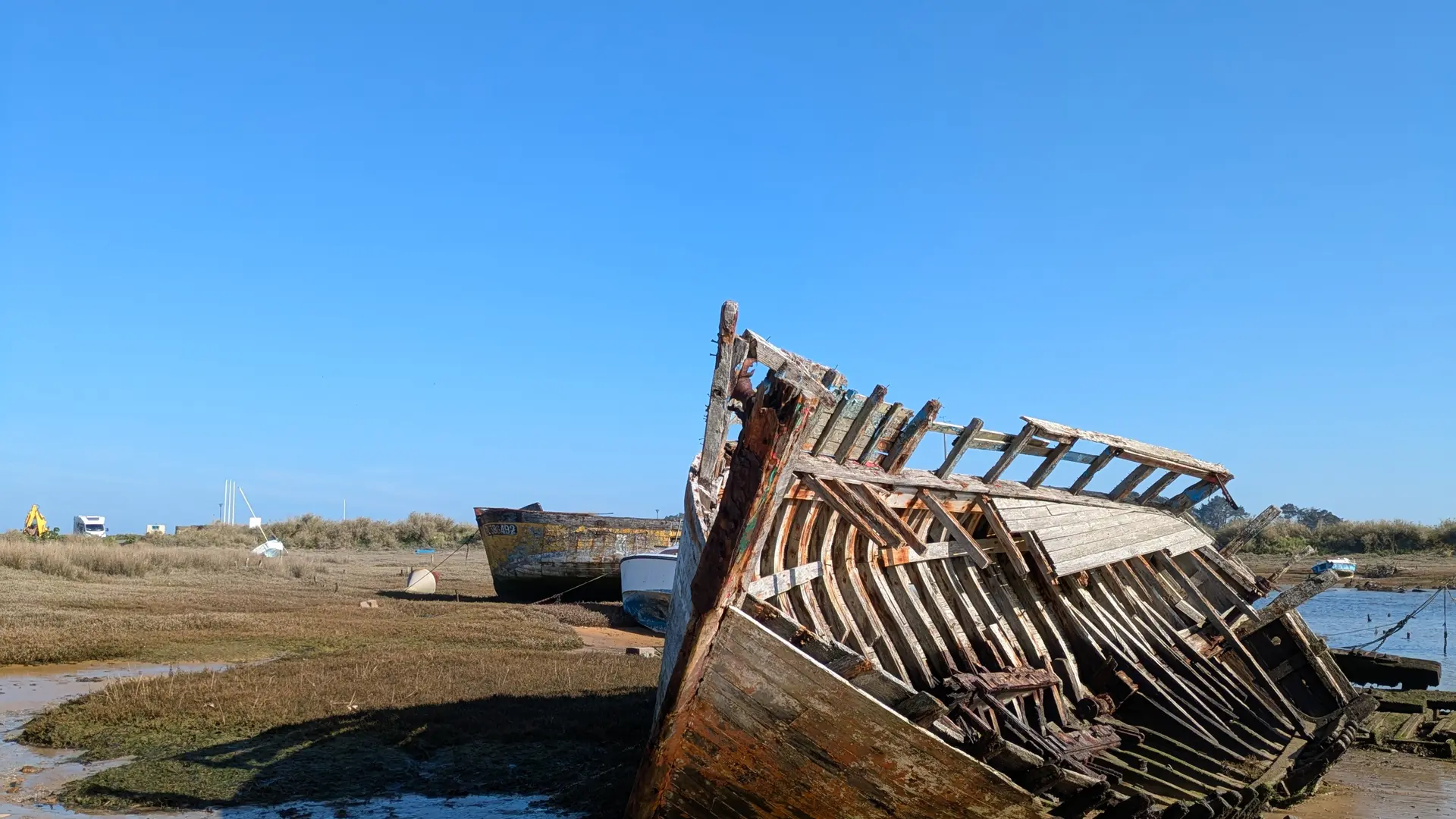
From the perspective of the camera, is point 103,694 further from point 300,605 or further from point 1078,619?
point 300,605

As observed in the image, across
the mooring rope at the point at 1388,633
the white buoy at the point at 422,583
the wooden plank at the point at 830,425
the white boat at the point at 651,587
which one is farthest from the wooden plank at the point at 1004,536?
the white buoy at the point at 422,583

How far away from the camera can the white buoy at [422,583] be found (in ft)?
87.7

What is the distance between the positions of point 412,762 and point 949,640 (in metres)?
4.52

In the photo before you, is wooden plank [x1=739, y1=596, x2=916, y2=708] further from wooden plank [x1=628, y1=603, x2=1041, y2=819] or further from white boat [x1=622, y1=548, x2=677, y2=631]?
white boat [x1=622, y1=548, x2=677, y2=631]

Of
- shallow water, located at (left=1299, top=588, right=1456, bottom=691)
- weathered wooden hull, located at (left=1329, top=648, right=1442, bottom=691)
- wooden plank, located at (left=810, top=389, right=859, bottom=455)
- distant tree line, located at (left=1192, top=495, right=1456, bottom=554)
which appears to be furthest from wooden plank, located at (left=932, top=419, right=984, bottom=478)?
distant tree line, located at (left=1192, top=495, right=1456, bottom=554)

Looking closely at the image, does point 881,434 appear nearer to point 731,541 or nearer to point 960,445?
point 960,445

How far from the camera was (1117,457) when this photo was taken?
13180 mm

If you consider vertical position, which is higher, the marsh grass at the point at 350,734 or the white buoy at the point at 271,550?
the white buoy at the point at 271,550

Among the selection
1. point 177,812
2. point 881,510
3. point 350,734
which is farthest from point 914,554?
point 177,812

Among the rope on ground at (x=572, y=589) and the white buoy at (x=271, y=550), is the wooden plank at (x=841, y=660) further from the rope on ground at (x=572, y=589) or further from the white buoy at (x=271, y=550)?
the white buoy at (x=271, y=550)

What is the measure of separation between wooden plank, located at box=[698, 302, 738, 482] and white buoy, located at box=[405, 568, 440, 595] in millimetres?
19725

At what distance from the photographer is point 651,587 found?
22.1 meters

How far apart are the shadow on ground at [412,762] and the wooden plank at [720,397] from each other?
254 centimetres

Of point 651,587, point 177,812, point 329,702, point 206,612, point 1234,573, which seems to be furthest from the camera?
point 651,587
